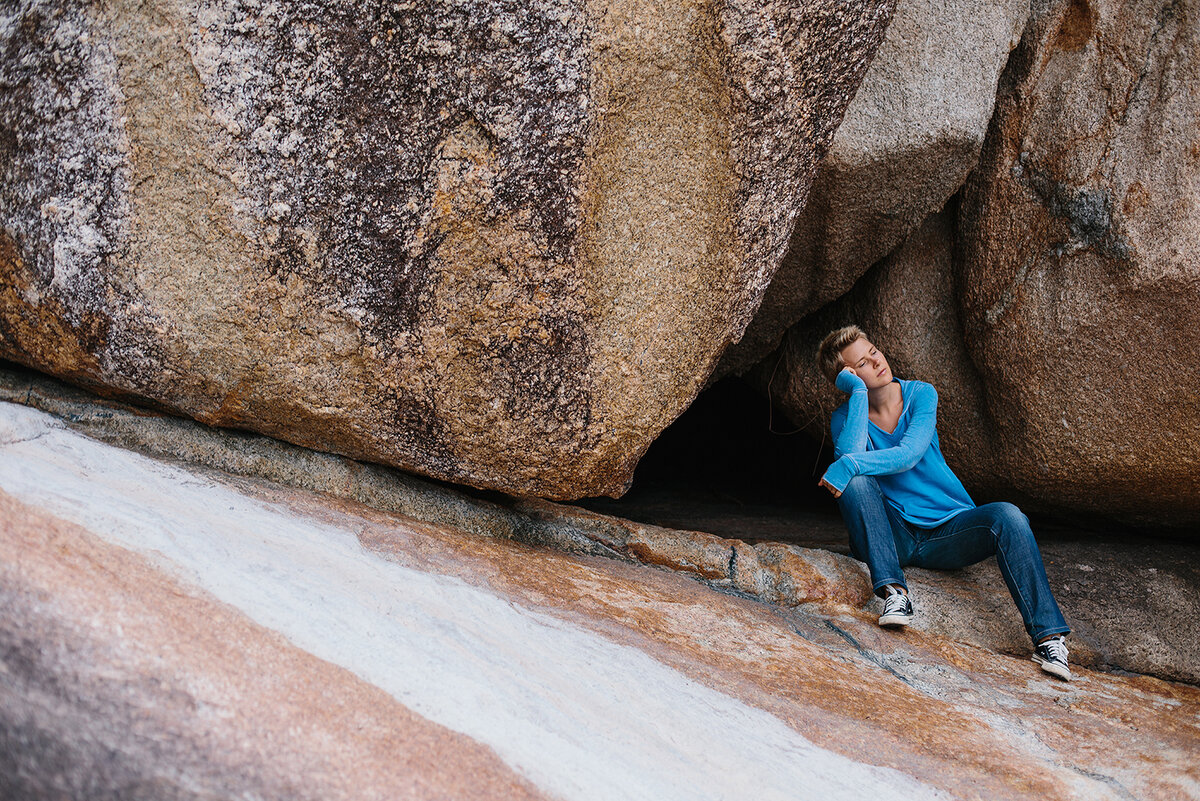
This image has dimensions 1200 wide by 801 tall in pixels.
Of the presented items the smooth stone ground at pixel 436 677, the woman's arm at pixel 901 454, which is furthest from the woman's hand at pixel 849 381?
the smooth stone ground at pixel 436 677

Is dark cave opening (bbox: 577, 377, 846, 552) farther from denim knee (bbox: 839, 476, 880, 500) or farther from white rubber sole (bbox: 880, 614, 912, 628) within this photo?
white rubber sole (bbox: 880, 614, 912, 628)

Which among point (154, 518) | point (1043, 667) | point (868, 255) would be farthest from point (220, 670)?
point (868, 255)

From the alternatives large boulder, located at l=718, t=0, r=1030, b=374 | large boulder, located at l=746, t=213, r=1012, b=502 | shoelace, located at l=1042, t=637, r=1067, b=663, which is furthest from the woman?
large boulder, located at l=718, t=0, r=1030, b=374

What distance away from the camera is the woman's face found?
10.3ft

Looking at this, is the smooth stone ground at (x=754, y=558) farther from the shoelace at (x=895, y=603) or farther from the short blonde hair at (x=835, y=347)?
the short blonde hair at (x=835, y=347)

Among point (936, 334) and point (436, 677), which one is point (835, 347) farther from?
point (436, 677)

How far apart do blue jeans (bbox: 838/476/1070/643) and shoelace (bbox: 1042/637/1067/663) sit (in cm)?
3

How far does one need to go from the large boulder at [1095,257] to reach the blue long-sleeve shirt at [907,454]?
0.35m

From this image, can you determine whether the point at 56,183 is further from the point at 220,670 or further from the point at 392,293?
the point at 220,670

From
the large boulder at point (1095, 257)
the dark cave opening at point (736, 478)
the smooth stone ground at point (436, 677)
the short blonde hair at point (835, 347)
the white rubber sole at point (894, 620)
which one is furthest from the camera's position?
the dark cave opening at point (736, 478)

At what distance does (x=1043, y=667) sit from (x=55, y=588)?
239 cm

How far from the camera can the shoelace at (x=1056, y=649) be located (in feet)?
8.37

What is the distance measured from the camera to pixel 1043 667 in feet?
8.34

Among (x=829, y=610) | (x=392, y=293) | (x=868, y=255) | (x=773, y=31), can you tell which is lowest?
(x=829, y=610)
